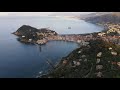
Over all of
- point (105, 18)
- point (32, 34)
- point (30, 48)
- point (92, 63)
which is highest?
point (105, 18)

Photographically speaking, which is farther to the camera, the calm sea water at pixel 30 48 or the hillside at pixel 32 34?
the hillside at pixel 32 34

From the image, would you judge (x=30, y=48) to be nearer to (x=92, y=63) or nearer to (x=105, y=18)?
(x=92, y=63)

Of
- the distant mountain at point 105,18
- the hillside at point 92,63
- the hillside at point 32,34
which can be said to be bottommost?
the hillside at point 92,63

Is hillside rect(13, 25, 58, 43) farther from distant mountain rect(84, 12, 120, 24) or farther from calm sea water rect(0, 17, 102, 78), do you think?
distant mountain rect(84, 12, 120, 24)

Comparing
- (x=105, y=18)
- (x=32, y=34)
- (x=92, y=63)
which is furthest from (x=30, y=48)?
(x=105, y=18)

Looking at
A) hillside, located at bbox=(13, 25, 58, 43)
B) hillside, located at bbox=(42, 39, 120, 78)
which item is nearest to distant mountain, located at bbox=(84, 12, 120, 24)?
hillside, located at bbox=(42, 39, 120, 78)

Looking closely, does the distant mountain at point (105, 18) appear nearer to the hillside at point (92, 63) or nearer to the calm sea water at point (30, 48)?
the calm sea water at point (30, 48)

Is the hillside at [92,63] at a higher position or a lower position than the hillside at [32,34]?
lower

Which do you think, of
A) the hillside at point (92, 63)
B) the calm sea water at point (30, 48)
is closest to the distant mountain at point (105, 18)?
the calm sea water at point (30, 48)
